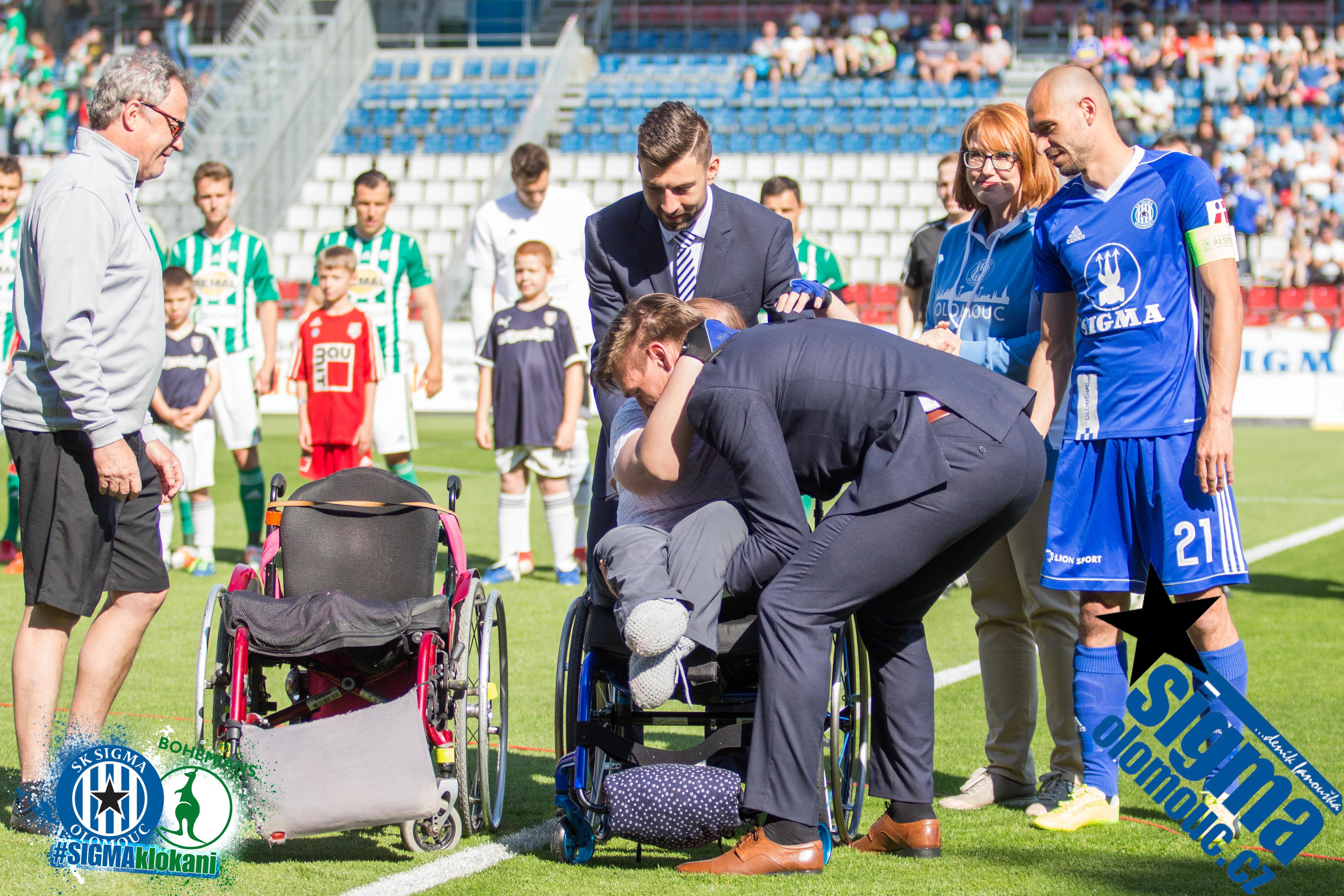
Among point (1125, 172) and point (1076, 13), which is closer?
point (1125, 172)

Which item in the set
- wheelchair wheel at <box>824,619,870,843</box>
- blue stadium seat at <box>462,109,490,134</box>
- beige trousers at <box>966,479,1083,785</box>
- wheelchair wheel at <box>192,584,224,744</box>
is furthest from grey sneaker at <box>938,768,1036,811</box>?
blue stadium seat at <box>462,109,490,134</box>

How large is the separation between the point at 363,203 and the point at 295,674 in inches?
167

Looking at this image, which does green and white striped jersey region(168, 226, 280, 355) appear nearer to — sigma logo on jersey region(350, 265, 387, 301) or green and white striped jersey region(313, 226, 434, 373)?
green and white striped jersey region(313, 226, 434, 373)

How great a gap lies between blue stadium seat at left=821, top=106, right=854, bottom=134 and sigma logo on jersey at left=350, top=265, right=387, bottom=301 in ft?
57.4

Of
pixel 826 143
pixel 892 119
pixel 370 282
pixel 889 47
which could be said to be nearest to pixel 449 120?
pixel 826 143

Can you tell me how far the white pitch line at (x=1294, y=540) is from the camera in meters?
8.53

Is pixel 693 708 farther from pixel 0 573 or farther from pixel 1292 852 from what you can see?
pixel 0 573

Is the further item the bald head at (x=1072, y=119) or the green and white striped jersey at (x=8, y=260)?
the green and white striped jersey at (x=8, y=260)

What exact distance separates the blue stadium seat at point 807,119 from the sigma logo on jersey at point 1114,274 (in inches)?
845

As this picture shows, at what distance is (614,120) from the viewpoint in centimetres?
2542

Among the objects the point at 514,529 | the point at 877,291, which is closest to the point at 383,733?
the point at 514,529

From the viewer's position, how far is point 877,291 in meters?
20.0

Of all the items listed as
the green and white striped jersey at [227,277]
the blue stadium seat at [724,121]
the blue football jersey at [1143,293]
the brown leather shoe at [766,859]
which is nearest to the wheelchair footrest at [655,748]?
the brown leather shoe at [766,859]

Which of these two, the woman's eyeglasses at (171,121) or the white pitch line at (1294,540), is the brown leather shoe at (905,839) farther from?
the white pitch line at (1294,540)
